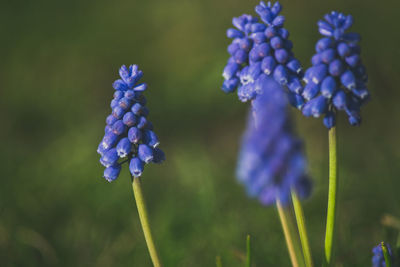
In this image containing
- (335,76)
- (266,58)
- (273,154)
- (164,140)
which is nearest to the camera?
(273,154)

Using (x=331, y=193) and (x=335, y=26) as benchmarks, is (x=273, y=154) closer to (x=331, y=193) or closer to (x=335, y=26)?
(x=331, y=193)

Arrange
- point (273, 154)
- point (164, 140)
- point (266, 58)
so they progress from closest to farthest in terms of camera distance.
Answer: point (273, 154) < point (266, 58) < point (164, 140)

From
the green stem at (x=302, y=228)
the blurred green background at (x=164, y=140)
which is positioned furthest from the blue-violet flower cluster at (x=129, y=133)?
the blurred green background at (x=164, y=140)

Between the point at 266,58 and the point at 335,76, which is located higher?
the point at 266,58

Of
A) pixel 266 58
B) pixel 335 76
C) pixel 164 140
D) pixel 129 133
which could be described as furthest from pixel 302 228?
pixel 164 140

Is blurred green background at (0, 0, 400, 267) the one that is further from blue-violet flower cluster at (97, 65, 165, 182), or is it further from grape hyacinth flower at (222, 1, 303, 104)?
grape hyacinth flower at (222, 1, 303, 104)

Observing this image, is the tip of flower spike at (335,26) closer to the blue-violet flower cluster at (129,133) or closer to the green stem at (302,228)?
the green stem at (302,228)

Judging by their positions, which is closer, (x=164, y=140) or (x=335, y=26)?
(x=335, y=26)

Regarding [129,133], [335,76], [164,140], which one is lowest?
[335,76]
